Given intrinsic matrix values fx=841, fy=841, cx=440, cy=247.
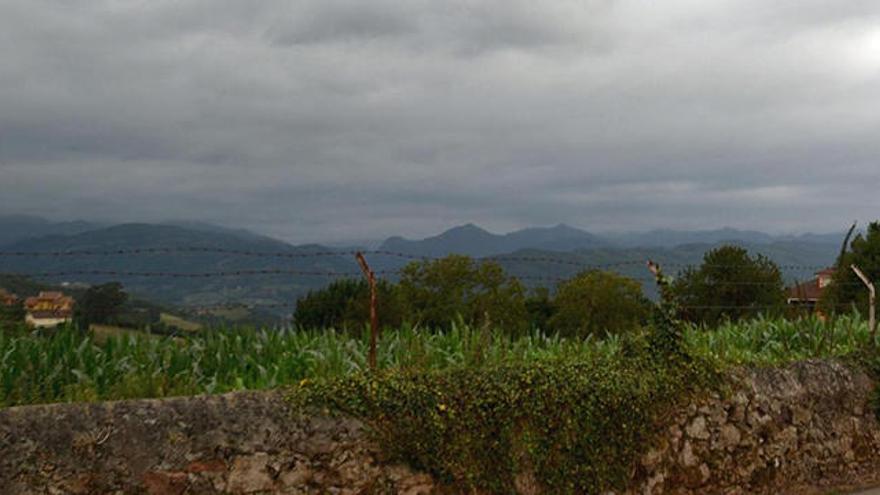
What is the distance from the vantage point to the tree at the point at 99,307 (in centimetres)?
709

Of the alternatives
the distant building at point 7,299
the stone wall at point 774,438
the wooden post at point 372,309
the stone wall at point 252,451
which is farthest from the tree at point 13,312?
the stone wall at point 774,438

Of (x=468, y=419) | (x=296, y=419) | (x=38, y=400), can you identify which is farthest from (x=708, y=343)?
(x=38, y=400)

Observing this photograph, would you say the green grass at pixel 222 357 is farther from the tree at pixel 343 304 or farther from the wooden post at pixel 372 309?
the tree at pixel 343 304

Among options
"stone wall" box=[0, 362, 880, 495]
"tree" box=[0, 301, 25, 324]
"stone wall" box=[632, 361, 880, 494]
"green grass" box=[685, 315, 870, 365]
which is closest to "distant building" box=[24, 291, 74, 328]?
"tree" box=[0, 301, 25, 324]

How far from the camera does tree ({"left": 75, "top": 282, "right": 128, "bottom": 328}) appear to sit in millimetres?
7090

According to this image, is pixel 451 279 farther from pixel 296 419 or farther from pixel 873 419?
pixel 296 419

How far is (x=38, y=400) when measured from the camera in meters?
5.82

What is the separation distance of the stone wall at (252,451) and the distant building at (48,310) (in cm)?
185

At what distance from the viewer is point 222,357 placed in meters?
7.19

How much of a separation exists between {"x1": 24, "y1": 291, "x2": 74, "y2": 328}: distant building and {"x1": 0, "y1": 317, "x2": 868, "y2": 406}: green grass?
0.41 feet

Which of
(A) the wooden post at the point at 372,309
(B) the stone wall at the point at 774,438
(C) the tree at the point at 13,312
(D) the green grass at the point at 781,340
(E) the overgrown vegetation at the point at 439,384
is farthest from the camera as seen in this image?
(D) the green grass at the point at 781,340

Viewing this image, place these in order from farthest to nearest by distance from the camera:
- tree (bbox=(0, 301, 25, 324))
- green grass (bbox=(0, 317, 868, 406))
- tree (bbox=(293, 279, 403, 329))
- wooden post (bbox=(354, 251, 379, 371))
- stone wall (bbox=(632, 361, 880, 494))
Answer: tree (bbox=(293, 279, 403, 329)) < stone wall (bbox=(632, 361, 880, 494)) < wooden post (bbox=(354, 251, 379, 371)) < tree (bbox=(0, 301, 25, 324)) < green grass (bbox=(0, 317, 868, 406))

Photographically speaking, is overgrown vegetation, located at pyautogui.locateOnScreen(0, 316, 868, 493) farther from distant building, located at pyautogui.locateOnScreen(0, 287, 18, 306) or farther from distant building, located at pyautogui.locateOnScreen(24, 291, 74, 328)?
distant building, located at pyautogui.locateOnScreen(0, 287, 18, 306)

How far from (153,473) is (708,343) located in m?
7.32
